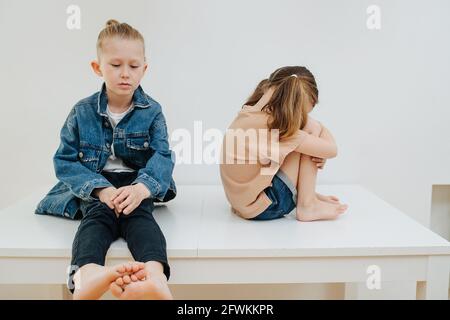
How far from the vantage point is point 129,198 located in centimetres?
98

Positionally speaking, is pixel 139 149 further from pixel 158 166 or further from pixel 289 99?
pixel 289 99

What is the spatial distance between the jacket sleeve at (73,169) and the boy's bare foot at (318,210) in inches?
16.1

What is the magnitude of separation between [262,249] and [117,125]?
416mm

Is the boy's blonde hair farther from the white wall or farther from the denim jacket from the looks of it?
the white wall

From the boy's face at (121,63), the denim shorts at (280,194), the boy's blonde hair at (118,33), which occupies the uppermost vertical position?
the boy's blonde hair at (118,33)

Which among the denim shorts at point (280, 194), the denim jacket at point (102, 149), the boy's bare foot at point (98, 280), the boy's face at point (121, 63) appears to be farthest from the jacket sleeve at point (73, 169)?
the denim shorts at point (280, 194)

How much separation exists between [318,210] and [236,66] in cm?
50

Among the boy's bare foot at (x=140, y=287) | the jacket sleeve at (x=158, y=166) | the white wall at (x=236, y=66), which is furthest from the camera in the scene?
the white wall at (x=236, y=66)

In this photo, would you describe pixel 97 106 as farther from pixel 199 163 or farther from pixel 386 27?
pixel 386 27

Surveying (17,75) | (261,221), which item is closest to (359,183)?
(261,221)

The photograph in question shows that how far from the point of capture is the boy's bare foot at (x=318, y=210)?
1085mm

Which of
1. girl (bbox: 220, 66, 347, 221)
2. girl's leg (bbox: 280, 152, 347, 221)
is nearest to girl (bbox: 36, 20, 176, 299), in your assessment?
girl (bbox: 220, 66, 347, 221)

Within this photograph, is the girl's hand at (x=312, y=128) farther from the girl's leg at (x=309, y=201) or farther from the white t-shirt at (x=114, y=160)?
the white t-shirt at (x=114, y=160)

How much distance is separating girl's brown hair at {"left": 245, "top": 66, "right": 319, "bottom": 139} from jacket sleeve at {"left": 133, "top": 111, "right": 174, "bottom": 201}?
0.77ft
